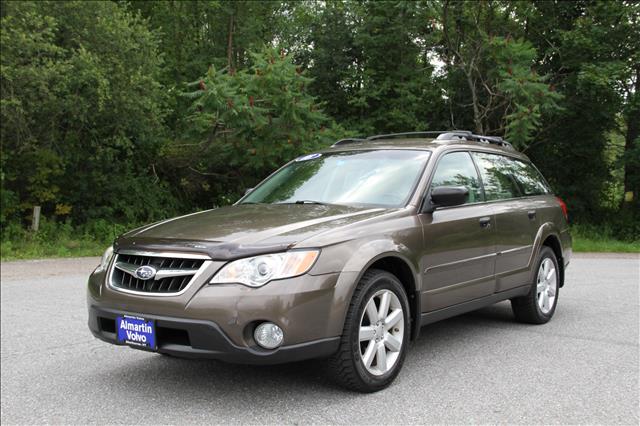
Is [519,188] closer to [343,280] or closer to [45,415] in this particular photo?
[343,280]

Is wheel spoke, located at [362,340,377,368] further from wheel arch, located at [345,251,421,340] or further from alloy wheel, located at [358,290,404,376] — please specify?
wheel arch, located at [345,251,421,340]

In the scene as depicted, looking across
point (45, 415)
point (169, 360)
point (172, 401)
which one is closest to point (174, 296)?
point (172, 401)

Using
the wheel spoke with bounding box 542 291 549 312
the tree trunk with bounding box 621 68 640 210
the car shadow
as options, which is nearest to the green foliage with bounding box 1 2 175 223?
the car shadow

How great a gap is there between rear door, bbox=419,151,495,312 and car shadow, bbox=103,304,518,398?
22.4 inches

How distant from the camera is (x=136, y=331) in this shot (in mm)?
3926

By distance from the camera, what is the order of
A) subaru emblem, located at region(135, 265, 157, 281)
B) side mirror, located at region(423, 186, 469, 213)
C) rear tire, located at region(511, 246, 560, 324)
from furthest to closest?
rear tire, located at region(511, 246, 560, 324)
side mirror, located at region(423, 186, 469, 213)
subaru emblem, located at region(135, 265, 157, 281)

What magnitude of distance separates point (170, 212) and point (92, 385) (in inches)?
695

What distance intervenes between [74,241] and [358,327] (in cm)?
1392

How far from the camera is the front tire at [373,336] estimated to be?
3.98 metres

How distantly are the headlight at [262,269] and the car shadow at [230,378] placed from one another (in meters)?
0.74

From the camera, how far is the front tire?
157 inches

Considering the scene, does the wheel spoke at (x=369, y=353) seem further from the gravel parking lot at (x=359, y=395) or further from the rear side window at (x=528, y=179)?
the rear side window at (x=528, y=179)

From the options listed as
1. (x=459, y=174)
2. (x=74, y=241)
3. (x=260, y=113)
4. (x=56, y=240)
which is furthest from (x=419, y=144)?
(x=56, y=240)

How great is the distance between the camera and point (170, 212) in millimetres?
21797
